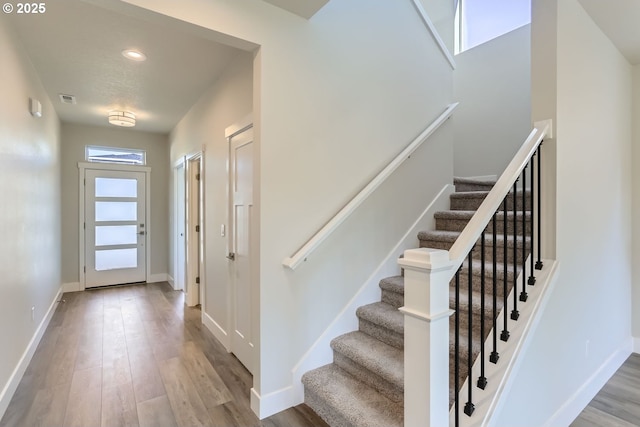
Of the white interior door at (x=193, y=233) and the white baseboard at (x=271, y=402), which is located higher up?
the white interior door at (x=193, y=233)

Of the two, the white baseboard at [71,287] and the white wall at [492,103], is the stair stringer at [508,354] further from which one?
the white baseboard at [71,287]

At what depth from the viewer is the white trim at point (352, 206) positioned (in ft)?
6.62

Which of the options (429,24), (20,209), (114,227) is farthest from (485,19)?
(114,227)

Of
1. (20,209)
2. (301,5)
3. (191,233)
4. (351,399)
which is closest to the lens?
(351,399)

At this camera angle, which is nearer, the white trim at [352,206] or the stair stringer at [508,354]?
the stair stringer at [508,354]

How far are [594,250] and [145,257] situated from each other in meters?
6.02

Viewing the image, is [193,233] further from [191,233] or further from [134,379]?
[134,379]

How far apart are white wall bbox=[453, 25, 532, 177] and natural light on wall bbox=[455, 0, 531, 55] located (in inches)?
6.3

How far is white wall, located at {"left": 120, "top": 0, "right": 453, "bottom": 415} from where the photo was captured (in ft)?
6.49

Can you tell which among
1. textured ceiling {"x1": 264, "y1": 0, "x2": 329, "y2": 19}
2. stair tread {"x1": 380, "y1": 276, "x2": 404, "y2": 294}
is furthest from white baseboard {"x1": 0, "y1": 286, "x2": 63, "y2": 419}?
textured ceiling {"x1": 264, "y1": 0, "x2": 329, "y2": 19}

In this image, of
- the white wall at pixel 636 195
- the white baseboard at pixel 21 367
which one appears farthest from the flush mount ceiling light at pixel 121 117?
the white wall at pixel 636 195

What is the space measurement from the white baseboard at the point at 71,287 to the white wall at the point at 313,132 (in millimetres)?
4636

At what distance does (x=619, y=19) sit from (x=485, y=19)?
219 cm

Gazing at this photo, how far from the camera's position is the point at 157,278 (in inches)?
228
